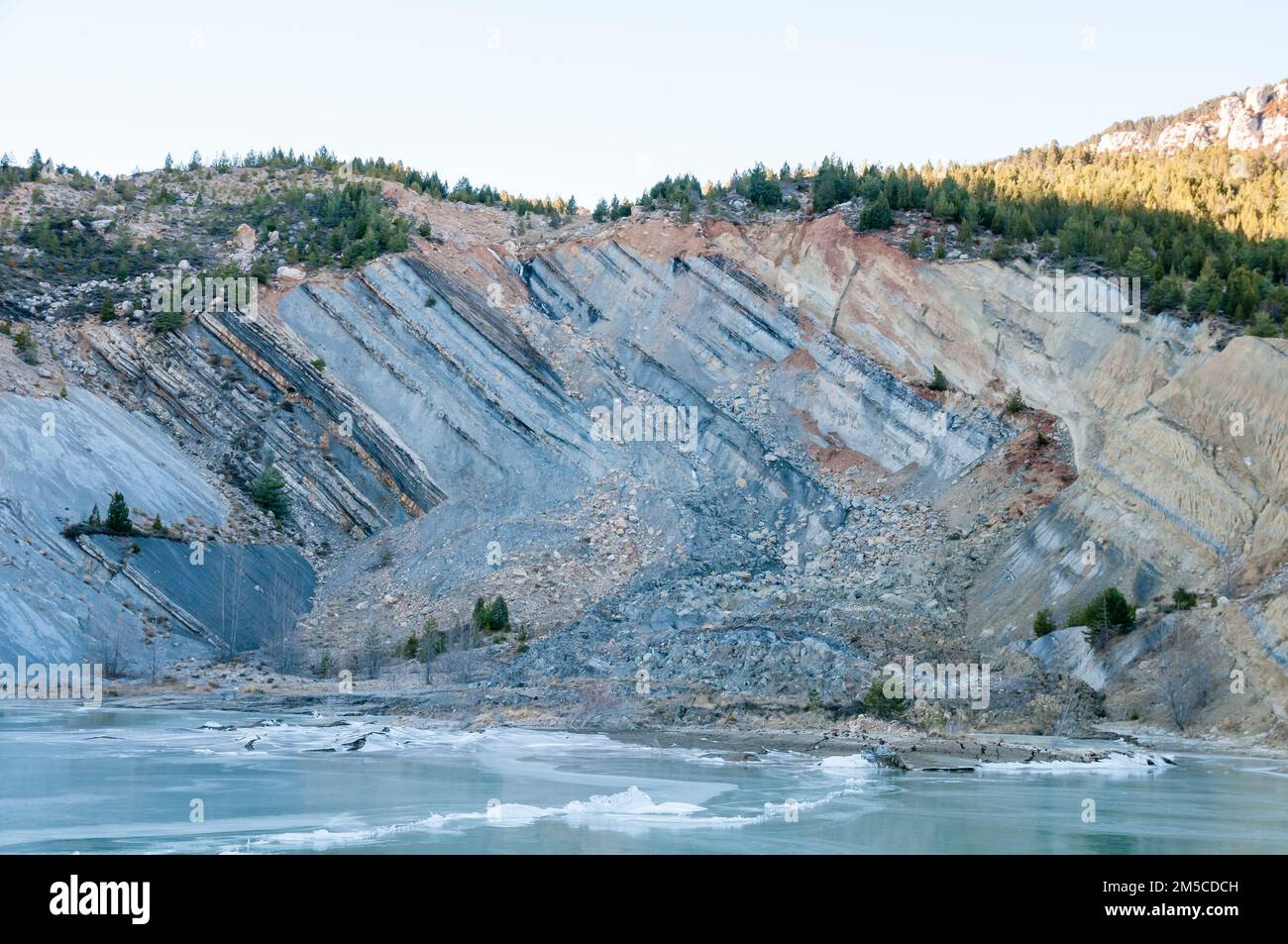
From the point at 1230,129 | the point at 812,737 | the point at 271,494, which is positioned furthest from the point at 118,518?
the point at 1230,129

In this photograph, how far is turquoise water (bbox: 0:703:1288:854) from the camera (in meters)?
13.1

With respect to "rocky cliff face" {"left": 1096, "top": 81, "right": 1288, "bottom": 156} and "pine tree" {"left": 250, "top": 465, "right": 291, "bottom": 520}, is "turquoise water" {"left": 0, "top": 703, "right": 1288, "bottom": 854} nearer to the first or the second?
"pine tree" {"left": 250, "top": 465, "right": 291, "bottom": 520}

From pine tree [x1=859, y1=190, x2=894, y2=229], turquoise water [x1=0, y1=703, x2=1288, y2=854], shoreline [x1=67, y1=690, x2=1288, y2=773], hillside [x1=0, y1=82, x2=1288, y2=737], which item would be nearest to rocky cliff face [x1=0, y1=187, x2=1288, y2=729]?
hillside [x1=0, y1=82, x2=1288, y2=737]

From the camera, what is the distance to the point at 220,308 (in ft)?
149

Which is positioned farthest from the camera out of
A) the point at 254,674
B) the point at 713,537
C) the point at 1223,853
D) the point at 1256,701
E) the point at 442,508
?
the point at 442,508

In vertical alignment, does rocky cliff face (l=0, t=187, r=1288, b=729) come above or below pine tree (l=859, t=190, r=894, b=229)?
below

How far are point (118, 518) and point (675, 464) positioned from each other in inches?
689

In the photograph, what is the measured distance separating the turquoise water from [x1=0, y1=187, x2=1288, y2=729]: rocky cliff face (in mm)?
6946

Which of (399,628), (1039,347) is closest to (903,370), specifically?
(1039,347)

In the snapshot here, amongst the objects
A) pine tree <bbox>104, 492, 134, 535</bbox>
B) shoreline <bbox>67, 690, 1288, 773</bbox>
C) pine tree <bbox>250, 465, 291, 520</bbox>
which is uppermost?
pine tree <bbox>250, 465, 291, 520</bbox>

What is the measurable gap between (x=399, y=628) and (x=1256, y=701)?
2302 cm

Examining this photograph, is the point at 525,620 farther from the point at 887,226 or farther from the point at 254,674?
the point at 887,226

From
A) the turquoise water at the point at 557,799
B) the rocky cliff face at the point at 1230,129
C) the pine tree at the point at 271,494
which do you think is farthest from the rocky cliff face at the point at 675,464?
the rocky cliff face at the point at 1230,129

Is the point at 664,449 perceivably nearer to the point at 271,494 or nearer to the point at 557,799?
the point at 271,494
